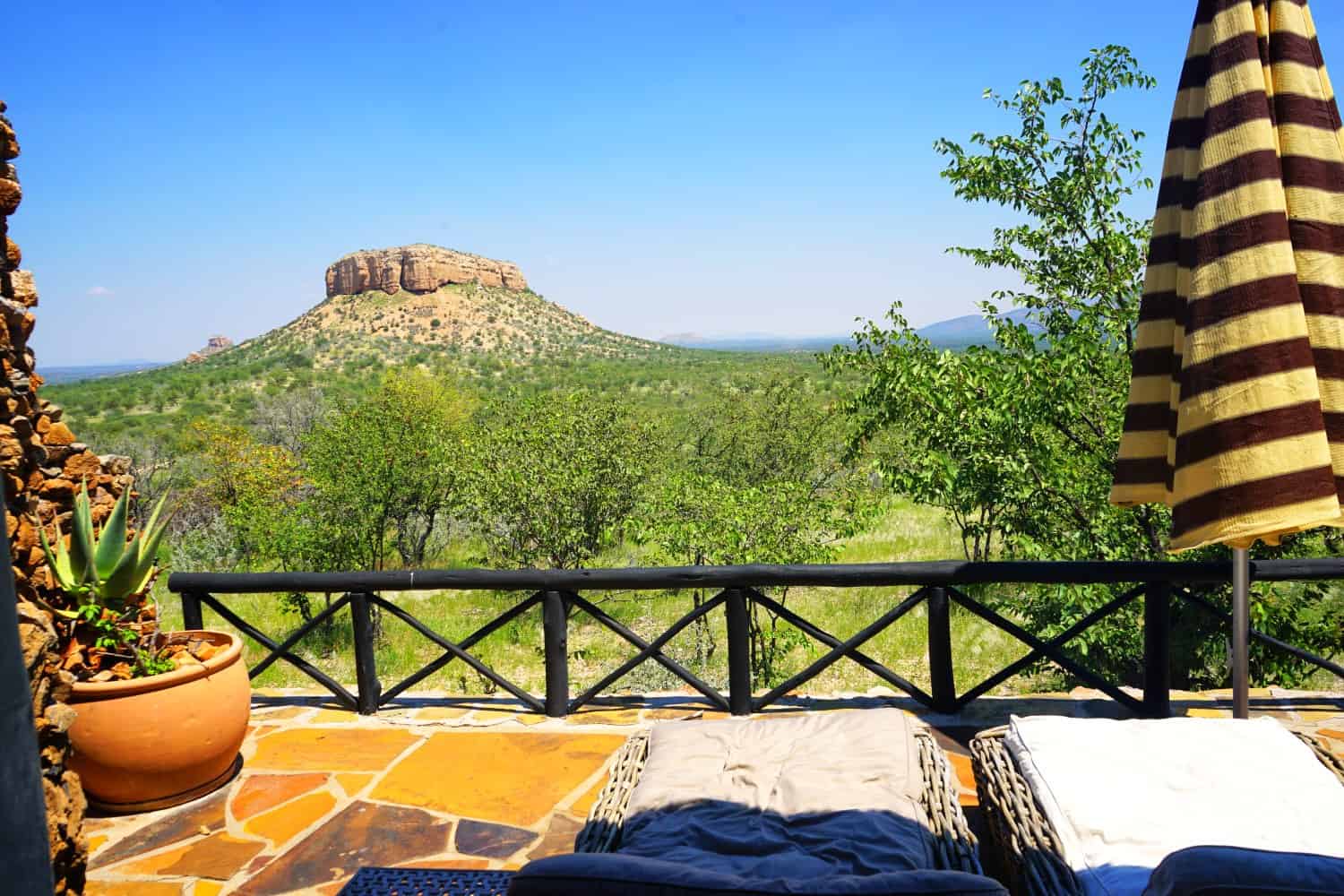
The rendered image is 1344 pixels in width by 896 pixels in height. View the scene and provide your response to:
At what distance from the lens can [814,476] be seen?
673 inches

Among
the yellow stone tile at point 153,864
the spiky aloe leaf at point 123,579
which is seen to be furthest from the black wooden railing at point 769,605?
the yellow stone tile at point 153,864

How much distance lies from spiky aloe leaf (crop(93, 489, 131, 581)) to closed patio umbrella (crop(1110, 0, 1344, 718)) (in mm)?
4260

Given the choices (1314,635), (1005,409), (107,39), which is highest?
(107,39)

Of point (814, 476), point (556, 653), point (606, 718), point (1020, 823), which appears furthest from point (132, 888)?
point (814, 476)

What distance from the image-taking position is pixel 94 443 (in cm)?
2681

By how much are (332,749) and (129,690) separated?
1122 mm

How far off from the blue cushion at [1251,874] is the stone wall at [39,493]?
2.50 metres

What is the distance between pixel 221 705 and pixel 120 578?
746 millimetres

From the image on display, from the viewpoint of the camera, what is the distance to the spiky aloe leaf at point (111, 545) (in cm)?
396

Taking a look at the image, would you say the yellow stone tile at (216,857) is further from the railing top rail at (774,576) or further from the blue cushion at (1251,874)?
the blue cushion at (1251,874)

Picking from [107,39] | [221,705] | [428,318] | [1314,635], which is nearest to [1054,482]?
[1314,635]

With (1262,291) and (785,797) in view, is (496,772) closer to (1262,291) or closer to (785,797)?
(785,797)

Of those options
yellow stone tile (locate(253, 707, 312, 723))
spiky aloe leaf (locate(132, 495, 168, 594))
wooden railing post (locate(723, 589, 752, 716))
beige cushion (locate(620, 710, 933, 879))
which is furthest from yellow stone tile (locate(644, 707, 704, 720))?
spiky aloe leaf (locate(132, 495, 168, 594))

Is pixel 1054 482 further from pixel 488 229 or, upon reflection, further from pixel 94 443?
pixel 488 229
